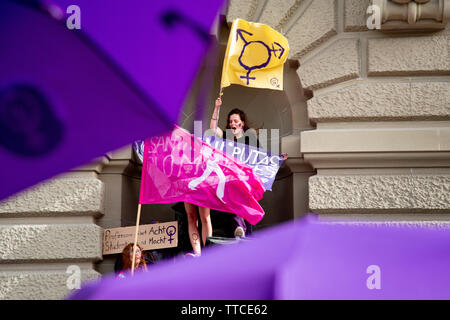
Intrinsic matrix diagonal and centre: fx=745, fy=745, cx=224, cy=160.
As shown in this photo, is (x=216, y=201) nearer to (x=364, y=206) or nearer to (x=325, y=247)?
(x=364, y=206)

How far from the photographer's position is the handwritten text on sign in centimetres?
599

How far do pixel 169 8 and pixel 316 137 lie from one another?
1.70 m

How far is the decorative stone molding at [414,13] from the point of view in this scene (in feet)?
20.1

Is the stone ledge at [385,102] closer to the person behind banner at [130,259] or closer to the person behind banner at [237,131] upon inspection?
the person behind banner at [237,131]

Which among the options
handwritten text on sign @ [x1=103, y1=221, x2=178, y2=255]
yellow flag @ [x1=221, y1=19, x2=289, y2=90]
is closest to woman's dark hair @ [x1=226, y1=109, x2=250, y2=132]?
yellow flag @ [x1=221, y1=19, x2=289, y2=90]

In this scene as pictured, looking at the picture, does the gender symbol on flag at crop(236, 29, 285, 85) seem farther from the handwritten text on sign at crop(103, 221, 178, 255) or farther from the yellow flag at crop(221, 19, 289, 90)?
the handwritten text on sign at crop(103, 221, 178, 255)

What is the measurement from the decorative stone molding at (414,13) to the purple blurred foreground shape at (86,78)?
4.98 feet

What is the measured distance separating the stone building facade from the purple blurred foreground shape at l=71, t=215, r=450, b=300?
402 cm

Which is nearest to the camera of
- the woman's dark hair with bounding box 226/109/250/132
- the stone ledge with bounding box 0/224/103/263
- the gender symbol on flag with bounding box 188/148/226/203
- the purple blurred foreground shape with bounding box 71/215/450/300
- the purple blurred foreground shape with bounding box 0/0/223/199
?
the purple blurred foreground shape with bounding box 71/215/450/300

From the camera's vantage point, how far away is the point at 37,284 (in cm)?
604

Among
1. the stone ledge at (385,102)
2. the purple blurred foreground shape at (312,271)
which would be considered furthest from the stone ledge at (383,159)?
the purple blurred foreground shape at (312,271)
